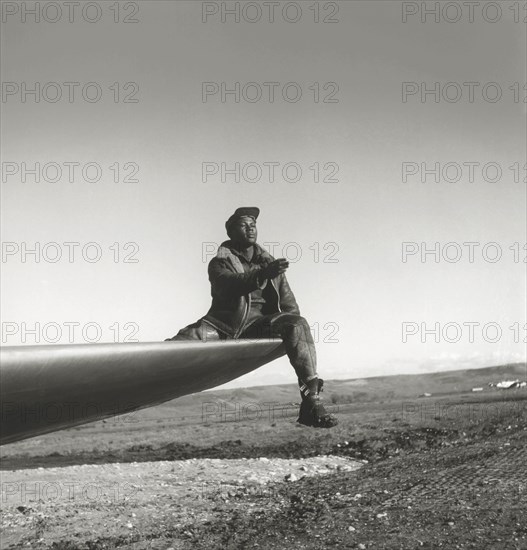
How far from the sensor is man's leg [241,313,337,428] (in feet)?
9.23

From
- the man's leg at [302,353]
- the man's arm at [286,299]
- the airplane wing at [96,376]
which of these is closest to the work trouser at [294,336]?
the man's leg at [302,353]

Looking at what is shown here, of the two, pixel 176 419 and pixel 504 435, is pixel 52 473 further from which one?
pixel 504 435

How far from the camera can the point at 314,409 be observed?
282 cm

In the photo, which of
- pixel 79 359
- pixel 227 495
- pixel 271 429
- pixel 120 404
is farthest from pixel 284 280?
pixel 271 429

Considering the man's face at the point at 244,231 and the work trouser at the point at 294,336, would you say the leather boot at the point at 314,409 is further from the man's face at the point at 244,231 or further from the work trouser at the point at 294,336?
the man's face at the point at 244,231

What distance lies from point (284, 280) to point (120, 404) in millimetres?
1217

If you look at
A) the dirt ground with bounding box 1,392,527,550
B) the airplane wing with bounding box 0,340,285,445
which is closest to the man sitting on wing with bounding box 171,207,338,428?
the airplane wing with bounding box 0,340,285,445

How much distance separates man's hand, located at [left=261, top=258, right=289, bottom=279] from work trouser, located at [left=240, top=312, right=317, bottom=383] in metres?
0.28

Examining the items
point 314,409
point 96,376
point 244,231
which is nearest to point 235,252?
point 244,231

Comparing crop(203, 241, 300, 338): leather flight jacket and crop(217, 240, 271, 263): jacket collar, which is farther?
crop(217, 240, 271, 263): jacket collar

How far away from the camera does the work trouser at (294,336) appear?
2.92m

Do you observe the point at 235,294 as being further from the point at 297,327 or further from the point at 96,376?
the point at 96,376

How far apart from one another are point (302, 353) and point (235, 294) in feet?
1.47

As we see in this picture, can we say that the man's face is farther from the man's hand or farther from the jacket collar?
the man's hand
